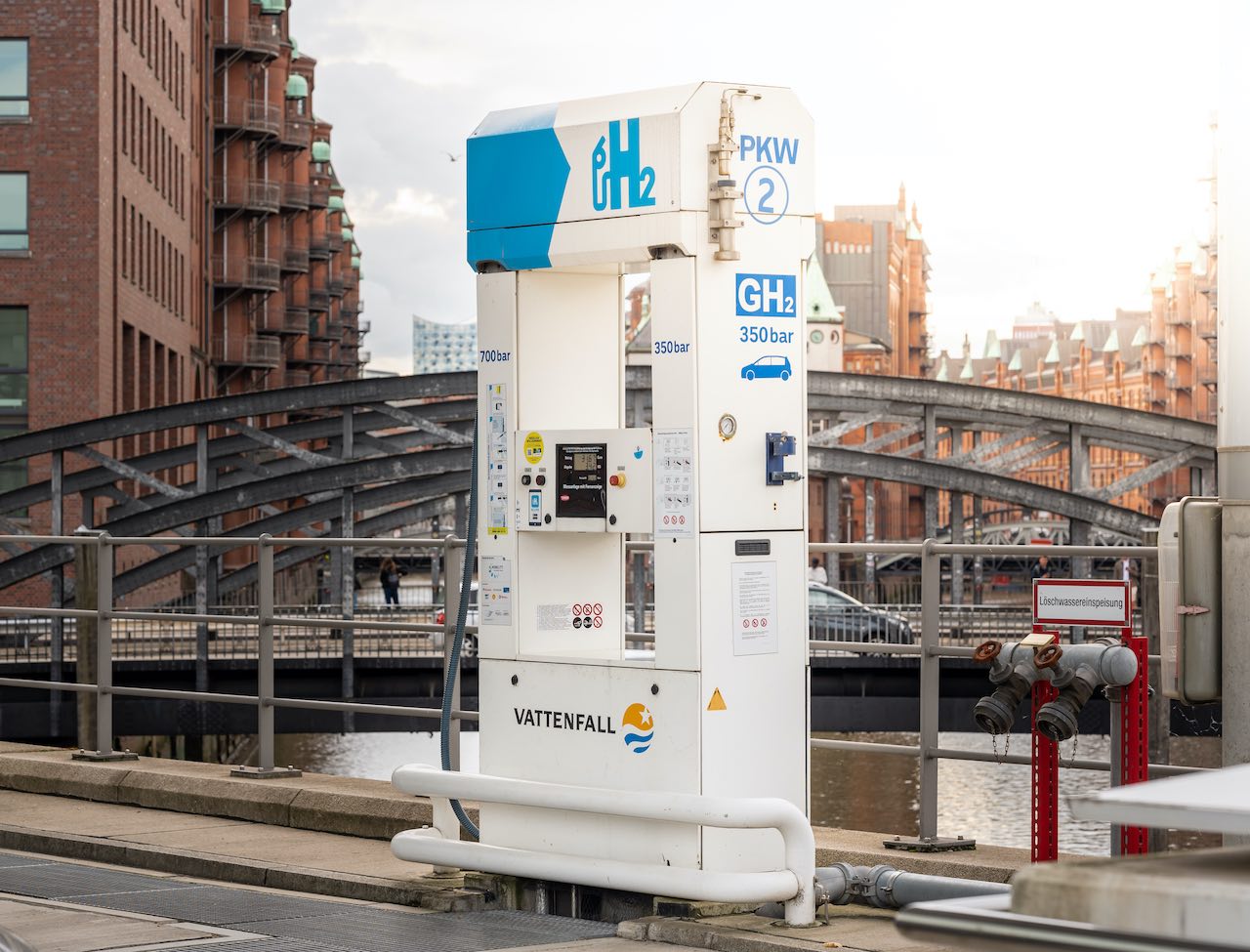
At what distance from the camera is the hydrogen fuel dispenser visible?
7.48 m

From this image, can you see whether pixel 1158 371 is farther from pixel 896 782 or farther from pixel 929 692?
pixel 929 692

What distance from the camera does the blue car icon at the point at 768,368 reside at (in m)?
7.63

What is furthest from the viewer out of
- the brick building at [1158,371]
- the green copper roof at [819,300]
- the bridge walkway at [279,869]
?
the green copper roof at [819,300]

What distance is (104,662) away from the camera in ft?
39.6

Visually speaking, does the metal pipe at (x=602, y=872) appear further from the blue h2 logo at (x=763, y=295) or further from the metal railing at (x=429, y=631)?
the blue h2 logo at (x=763, y=295)

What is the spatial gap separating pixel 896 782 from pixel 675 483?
4465cm

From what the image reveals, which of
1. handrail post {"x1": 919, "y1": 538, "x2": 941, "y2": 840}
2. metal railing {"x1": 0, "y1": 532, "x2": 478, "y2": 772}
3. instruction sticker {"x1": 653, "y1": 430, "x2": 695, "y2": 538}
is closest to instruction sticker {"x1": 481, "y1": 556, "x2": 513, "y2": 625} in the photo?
instruction sticker {"x1": 653, "y1": 430, "x2": 695, "y2": 538}

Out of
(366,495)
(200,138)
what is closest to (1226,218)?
(366,495)

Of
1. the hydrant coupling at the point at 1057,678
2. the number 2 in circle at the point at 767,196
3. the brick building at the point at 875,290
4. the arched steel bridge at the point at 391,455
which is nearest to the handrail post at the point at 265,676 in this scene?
the number 2 in circle at the point at 767,196

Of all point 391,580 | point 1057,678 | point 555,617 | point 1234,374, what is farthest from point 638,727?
point 391,580

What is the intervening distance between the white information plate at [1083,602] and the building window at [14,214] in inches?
1703

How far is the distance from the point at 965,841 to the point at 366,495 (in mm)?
40560

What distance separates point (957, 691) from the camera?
1270 inches

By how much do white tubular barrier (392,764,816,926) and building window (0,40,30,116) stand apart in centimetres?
4288
